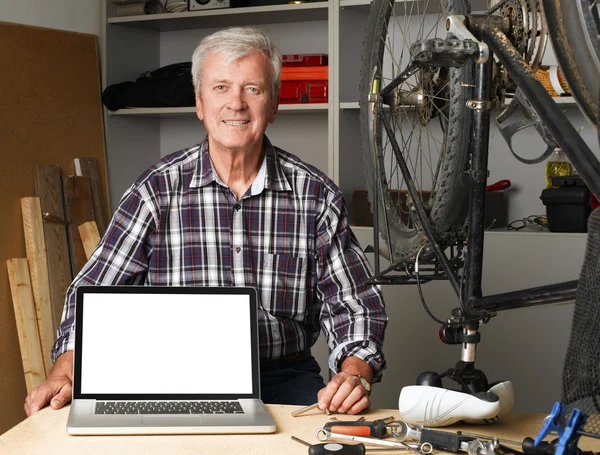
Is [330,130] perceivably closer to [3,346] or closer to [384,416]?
[3,346]

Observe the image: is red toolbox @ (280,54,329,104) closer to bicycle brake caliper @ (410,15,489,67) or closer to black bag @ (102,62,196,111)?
black bag @ (102,62,196,111)

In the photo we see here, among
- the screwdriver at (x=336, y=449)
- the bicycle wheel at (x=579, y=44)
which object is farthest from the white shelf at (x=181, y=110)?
the bicycle wheel at (x=579, y=44)

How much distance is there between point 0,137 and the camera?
8.88 ft

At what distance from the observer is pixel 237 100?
175cm

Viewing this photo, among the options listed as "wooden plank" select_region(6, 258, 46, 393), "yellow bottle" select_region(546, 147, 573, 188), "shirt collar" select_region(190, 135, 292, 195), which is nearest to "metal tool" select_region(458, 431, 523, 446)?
"shirt collar" select_region(190, 135, 292, 195)

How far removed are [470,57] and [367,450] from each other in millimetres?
525

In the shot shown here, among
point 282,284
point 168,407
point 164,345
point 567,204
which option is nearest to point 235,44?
point 282,284

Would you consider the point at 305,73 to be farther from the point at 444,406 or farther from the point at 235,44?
the point at 444,406

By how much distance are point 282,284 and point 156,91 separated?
1637mm

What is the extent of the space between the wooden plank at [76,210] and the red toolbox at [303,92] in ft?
2.69

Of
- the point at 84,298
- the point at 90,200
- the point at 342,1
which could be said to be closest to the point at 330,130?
the point at 342,1

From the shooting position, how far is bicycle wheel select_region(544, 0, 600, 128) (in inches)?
30.1

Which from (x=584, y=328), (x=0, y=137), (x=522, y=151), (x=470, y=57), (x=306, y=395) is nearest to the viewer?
(x=584, y=328)

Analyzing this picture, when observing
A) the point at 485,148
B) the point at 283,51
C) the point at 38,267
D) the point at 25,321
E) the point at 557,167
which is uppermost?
the point at 283,51
